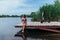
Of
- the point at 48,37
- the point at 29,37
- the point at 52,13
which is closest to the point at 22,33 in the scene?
the point at 29,37

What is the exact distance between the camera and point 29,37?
16953 mm

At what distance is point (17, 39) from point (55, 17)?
377 inches

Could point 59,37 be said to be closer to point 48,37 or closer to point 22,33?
point 48,37

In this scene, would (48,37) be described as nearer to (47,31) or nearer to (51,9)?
(47,31)

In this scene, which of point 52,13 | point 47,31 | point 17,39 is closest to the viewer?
point 17,39

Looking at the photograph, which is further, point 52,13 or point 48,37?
point 52,13

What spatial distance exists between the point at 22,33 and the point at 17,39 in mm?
1040

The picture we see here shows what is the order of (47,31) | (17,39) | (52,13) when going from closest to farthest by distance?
(17,39)
(47,31)
(52,13)

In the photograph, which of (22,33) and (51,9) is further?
(51,9)

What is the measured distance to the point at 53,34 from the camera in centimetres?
1755

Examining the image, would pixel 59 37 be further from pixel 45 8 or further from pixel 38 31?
pixel 45 8

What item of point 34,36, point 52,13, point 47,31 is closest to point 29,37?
point 34,36

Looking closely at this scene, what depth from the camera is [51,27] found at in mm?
17609

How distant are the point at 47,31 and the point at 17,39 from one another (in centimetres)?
240
